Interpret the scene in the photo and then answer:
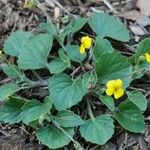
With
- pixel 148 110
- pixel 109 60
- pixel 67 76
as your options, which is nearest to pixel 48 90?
pixel 67 76

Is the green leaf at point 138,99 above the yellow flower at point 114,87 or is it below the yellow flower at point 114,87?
below

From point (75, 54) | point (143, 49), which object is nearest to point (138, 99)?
point (143, 49)

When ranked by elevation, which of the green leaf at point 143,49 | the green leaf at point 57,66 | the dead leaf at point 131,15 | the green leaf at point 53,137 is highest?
the green leaf at point 57,66

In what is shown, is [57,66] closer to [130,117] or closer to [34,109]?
[34,109]

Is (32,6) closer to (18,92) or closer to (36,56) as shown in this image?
(36,56)

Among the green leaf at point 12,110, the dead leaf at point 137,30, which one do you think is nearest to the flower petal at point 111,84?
the green leaf at point 12,110

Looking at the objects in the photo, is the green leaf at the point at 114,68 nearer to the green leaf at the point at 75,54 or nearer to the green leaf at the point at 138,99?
the green leaf at the point at 138,99

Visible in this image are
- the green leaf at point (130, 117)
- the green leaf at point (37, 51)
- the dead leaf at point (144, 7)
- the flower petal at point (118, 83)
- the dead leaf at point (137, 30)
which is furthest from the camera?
the dead leaf at point (144, 7)

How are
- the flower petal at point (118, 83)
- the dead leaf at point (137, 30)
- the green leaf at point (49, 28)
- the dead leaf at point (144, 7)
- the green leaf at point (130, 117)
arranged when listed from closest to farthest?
the flower petal at point (118, 83) < the green leaf at point (130, 117) < the green leaf at point (49, 28) < the dead leaf at point (137, 30) < the dead leaf at point (144, 7)
